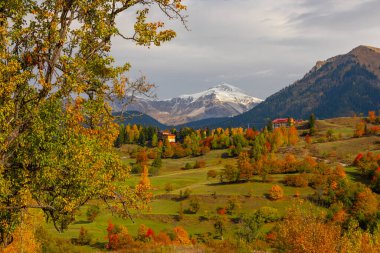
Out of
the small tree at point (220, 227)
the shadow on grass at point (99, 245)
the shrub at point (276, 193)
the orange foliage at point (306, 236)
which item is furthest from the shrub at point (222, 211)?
the orange foliage at point (306, 236)

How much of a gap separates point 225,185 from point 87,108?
142185 millimetres

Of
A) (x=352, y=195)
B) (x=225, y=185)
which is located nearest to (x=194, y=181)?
(x=225, y=185)

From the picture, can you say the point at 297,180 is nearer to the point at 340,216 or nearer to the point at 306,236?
the point at 340,216

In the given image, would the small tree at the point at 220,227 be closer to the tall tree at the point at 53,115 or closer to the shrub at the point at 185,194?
the shrub at the point at 185,194

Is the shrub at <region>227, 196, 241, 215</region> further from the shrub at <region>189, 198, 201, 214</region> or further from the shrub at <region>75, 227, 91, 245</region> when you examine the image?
the shrub at <region>75, 227, 91, 245</region>

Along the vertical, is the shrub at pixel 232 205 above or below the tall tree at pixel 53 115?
below

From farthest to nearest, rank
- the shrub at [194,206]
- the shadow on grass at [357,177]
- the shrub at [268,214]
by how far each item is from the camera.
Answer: the shadow on grass at [357,177], the shrub at [194,206], the shrub at [268,214]

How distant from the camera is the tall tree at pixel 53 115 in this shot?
15047mm

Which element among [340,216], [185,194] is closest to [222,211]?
[185,194]

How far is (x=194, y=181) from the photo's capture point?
570 ft

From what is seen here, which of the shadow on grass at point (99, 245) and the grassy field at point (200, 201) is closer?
the shadow on grass at point (99, 245)

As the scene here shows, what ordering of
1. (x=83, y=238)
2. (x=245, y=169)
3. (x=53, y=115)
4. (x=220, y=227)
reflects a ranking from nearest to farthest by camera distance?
(x=53, y=115) → (x=83, y=238) → (x=220, y=227) → (x=245, y=169)

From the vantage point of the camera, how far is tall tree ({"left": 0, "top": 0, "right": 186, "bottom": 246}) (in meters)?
15.0

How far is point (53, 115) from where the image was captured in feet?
50.2
